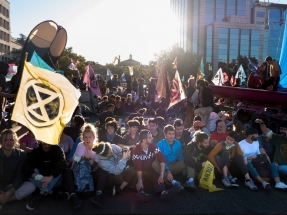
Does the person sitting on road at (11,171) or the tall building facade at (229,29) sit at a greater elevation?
the tall building facade at (229,29)

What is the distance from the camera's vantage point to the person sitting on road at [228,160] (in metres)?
5.91

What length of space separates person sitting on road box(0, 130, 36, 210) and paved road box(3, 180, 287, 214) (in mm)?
191

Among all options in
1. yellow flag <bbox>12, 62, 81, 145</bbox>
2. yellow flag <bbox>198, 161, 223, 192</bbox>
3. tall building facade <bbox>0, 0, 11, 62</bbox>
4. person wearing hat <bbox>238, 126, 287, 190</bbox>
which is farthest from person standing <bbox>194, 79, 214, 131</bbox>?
tall building facade <bbox>0, 0, 11, 62</bbox>

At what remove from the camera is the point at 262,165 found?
6.07 metres

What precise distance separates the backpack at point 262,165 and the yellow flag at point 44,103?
3.52 metres

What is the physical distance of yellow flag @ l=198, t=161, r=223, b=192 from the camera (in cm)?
566

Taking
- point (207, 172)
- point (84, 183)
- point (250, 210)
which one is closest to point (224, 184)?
point (207, 172)

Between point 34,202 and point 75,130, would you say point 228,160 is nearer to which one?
point 75,130

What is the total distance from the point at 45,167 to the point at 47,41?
7.26 metres

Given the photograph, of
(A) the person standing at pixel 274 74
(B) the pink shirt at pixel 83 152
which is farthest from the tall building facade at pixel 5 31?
(B) the pink shirt at pixel 83 152

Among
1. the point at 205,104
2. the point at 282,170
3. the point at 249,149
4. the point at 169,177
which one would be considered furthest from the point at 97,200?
the point at 205,104

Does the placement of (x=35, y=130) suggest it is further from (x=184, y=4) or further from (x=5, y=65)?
(x=184, y=4)

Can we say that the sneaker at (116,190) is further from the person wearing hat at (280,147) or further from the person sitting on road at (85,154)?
the person wearing hat at (280,147)

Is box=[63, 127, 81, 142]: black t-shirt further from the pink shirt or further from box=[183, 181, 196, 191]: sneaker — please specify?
box=[183, 181, 196, 191]: sneaker
